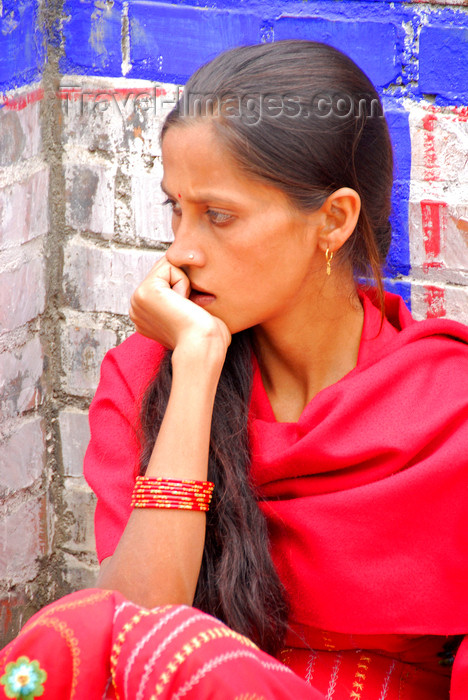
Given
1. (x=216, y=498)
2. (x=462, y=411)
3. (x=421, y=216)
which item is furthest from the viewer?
(x=421, y=216)

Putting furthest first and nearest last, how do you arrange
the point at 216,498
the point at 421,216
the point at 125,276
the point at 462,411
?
the point at 125,276, the point at 421,216, the point at 216,498, the point at 462,411

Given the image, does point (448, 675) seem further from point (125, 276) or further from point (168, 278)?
point (125, 276)

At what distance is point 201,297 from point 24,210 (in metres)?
0.65

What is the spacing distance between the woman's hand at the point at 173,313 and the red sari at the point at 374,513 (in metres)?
0.22

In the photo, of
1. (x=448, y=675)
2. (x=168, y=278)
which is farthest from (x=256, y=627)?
(x=168, y=278)

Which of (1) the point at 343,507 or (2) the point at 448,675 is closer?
(1) the point at 343,507

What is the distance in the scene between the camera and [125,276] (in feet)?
7.14

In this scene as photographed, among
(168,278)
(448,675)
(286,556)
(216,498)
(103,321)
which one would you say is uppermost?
(168,278)

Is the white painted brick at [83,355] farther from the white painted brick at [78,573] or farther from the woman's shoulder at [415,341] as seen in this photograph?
the woman's shoulder at [415,341]

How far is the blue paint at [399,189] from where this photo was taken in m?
1.86

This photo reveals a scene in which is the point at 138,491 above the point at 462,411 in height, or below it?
below

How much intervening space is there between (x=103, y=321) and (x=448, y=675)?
46.8 inches

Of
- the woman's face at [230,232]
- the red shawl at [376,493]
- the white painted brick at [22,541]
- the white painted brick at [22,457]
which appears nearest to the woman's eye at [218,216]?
the woman's face at [230,232]

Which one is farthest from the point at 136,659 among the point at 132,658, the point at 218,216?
the point at 218,216
